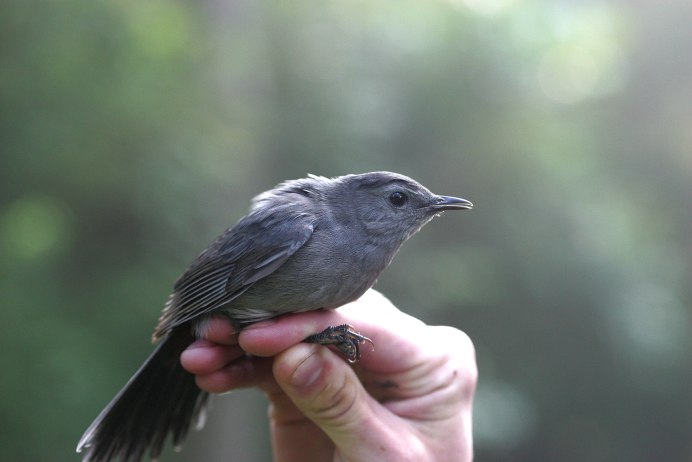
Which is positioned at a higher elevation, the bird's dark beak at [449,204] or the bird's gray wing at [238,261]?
the bird's dark beak at [449,204]

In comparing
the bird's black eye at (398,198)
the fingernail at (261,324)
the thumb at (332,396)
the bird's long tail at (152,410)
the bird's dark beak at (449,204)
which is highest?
the bird's black eye at (398,198)

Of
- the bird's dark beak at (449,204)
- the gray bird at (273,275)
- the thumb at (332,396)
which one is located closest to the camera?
the thumb at (332,396)

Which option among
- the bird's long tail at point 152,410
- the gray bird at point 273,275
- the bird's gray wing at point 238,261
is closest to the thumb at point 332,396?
the gray bird at point 273,275

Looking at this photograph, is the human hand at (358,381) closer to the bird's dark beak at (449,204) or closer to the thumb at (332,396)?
the thumb at (332,396)

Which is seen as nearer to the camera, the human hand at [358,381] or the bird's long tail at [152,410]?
the human hand at [358,381]

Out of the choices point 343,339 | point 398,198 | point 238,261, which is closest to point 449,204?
point 398,198

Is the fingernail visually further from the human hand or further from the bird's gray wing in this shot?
the bird's gray wing

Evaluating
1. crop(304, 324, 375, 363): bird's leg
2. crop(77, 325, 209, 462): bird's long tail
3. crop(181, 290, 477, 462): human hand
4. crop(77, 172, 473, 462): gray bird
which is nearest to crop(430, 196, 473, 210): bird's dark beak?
crop(77, 172, 473, 462): gray bird
